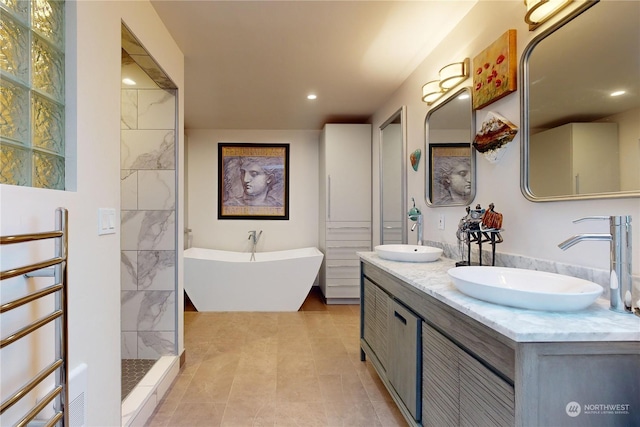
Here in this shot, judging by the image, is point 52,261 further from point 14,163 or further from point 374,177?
point 374,177

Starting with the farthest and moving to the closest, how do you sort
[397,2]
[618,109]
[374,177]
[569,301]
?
[374,177]
[397,2]
[618,109]
[569,301]

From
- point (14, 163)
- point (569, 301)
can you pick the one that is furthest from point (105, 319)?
point (569, 301)

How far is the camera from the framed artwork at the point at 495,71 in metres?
1.55

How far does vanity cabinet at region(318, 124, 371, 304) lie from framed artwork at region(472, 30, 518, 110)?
222cm

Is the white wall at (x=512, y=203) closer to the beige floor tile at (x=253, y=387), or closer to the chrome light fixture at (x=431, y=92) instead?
the chrome light fixture at (x=431, y=92)

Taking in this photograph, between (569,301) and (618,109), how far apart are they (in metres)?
0.72

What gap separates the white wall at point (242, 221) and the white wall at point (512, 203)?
8.03 feet

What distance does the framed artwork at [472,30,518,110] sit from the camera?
1.55 meters

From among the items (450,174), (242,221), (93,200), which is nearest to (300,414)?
(93,200)

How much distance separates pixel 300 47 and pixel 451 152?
1.38 meters

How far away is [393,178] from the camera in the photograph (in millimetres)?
3332

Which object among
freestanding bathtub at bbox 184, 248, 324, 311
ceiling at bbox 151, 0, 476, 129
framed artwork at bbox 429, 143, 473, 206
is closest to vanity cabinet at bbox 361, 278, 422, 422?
framed artwork at bbox 429, 143, 473, 206

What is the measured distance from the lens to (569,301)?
91 centimetres

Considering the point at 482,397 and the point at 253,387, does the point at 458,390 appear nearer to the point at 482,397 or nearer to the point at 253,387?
the point at 482,397
